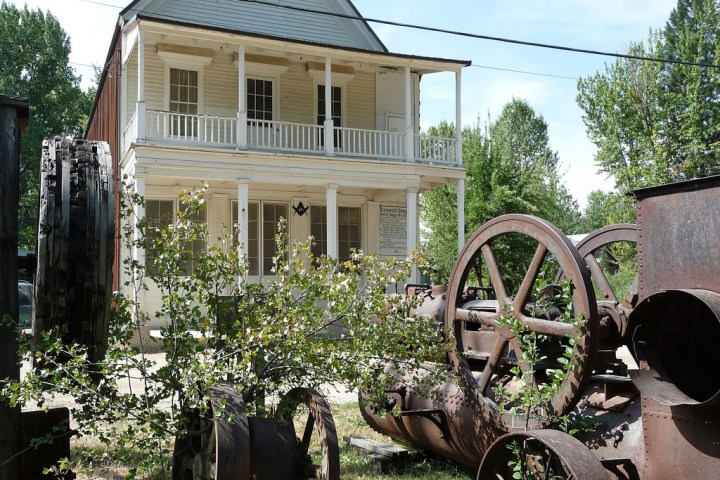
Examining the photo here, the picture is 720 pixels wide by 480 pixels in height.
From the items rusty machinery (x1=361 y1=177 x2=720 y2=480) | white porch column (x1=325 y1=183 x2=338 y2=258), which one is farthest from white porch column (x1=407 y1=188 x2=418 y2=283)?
rusty machinery (x1=361 y1=177 x2=720 y2=480)

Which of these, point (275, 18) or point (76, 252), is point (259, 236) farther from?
point (76, 252)

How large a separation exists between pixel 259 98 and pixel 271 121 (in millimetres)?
2257

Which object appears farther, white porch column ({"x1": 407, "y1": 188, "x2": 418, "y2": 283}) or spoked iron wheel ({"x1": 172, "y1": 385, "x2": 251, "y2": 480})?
white porch column ({"x1": 407, "y1": 188, "x2": 418, "y2": 283})

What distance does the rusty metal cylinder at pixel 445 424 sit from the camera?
512 centimetres

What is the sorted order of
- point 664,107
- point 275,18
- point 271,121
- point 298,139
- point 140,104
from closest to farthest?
point 140,104, point 271,121, point 298,139, point 275,18, point 664,107

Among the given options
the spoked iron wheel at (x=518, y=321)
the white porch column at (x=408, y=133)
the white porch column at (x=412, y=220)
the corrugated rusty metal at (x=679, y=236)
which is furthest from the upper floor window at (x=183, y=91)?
the corrugated rusty metal at (x=679, y=236)

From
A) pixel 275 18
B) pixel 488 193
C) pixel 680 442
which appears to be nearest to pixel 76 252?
pixel 680 442

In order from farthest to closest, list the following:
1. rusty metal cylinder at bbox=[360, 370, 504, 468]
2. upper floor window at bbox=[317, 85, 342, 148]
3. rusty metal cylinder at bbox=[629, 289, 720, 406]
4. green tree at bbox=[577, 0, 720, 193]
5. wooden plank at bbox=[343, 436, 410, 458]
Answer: green tree at bbox=[577, 0, 720, 193] → upper floor window at bbox=[317, 85, 342, 148] → wooden plank at bbox=[343, 436, 410, 458] → rusty metal cylinder at bbox=[360, 370, 504, 468] → rusty metal cylinder at bbox=[629, 289, 720, 406]

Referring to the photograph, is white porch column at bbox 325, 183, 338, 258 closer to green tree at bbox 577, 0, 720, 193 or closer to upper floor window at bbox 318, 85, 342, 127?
upper floor window at bbox 318, 85, 342, 127

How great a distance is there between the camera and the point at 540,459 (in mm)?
4172

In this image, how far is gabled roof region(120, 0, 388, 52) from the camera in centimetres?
1855

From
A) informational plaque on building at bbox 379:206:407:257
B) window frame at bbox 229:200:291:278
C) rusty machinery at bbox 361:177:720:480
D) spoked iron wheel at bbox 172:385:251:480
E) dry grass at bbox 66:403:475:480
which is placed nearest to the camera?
rusty machinery at bbox 361:177:720:480

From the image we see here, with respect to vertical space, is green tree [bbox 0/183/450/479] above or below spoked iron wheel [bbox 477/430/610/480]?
above

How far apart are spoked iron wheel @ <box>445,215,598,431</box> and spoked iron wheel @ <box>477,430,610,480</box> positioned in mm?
203
